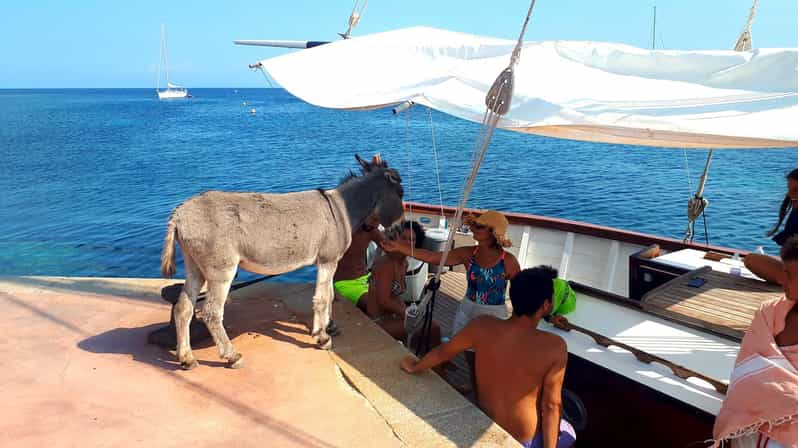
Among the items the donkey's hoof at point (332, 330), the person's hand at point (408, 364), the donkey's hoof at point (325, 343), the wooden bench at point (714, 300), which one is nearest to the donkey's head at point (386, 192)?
the donkey's hoof at point (332, 330)

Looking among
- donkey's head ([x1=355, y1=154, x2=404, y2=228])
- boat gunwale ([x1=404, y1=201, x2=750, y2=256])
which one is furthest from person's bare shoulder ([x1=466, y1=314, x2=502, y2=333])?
boat gunwale ([x1=404, y1=201, x2=750, y2=256])

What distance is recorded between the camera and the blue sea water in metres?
16.2

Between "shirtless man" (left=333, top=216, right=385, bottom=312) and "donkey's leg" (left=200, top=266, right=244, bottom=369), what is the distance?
166 cm

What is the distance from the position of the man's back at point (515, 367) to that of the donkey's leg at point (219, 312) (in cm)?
207

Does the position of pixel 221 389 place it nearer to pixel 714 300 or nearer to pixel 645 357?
pixel 645 357

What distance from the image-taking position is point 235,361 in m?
4.18

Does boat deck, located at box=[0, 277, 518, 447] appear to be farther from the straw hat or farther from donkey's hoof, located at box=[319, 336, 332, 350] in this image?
the straw hat

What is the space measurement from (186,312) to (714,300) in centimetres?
488

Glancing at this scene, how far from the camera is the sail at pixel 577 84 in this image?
3396 mm

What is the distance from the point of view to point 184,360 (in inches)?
163

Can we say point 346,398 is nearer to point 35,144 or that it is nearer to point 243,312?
point 243,312

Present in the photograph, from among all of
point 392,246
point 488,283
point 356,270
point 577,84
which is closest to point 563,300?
point 488,283

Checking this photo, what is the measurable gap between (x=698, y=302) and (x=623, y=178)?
1011 inches

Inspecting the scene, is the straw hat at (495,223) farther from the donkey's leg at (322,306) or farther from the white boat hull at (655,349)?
the donkey's leg at (322,306)
